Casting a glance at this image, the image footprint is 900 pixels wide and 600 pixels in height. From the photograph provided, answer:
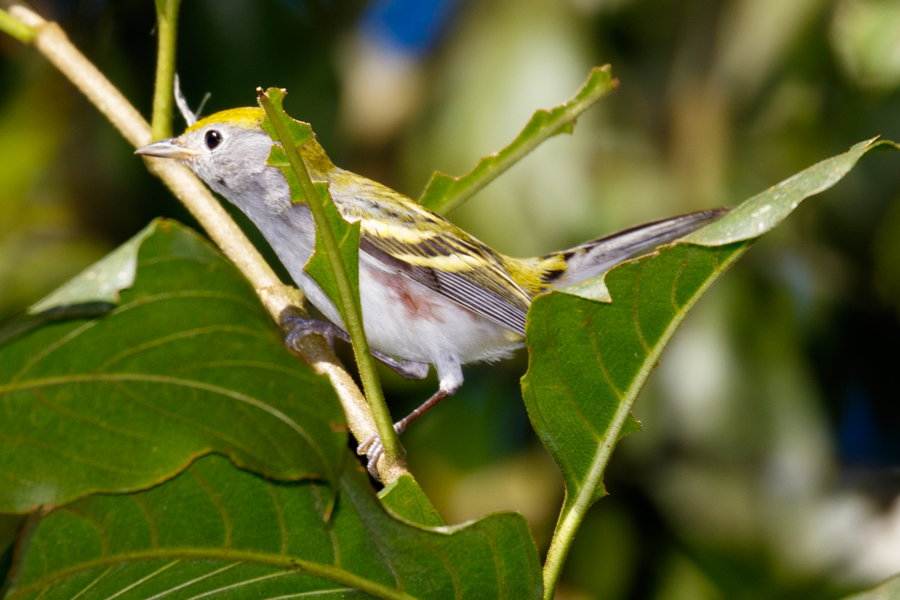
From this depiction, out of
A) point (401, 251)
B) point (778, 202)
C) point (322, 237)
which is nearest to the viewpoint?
point (778, 202)

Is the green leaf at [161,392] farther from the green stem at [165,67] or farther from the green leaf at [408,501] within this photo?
the green stem at [165,67]

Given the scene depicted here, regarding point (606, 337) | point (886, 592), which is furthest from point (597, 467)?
point (886, 592)

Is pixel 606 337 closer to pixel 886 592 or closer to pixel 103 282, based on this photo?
pixel 886 592

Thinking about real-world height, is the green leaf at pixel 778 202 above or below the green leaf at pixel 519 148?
below

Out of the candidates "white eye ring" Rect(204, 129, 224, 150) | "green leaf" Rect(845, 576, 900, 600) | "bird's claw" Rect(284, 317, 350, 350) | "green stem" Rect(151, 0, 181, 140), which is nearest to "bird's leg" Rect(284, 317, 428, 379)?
"bird's claw" Rect(284, 317, 350, 350)

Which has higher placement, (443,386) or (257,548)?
(257,548)

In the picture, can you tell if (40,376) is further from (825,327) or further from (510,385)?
(825,327)

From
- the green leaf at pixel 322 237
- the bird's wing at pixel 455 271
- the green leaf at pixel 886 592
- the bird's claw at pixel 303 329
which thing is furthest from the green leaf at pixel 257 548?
the bird's wing at pixel 455 271
